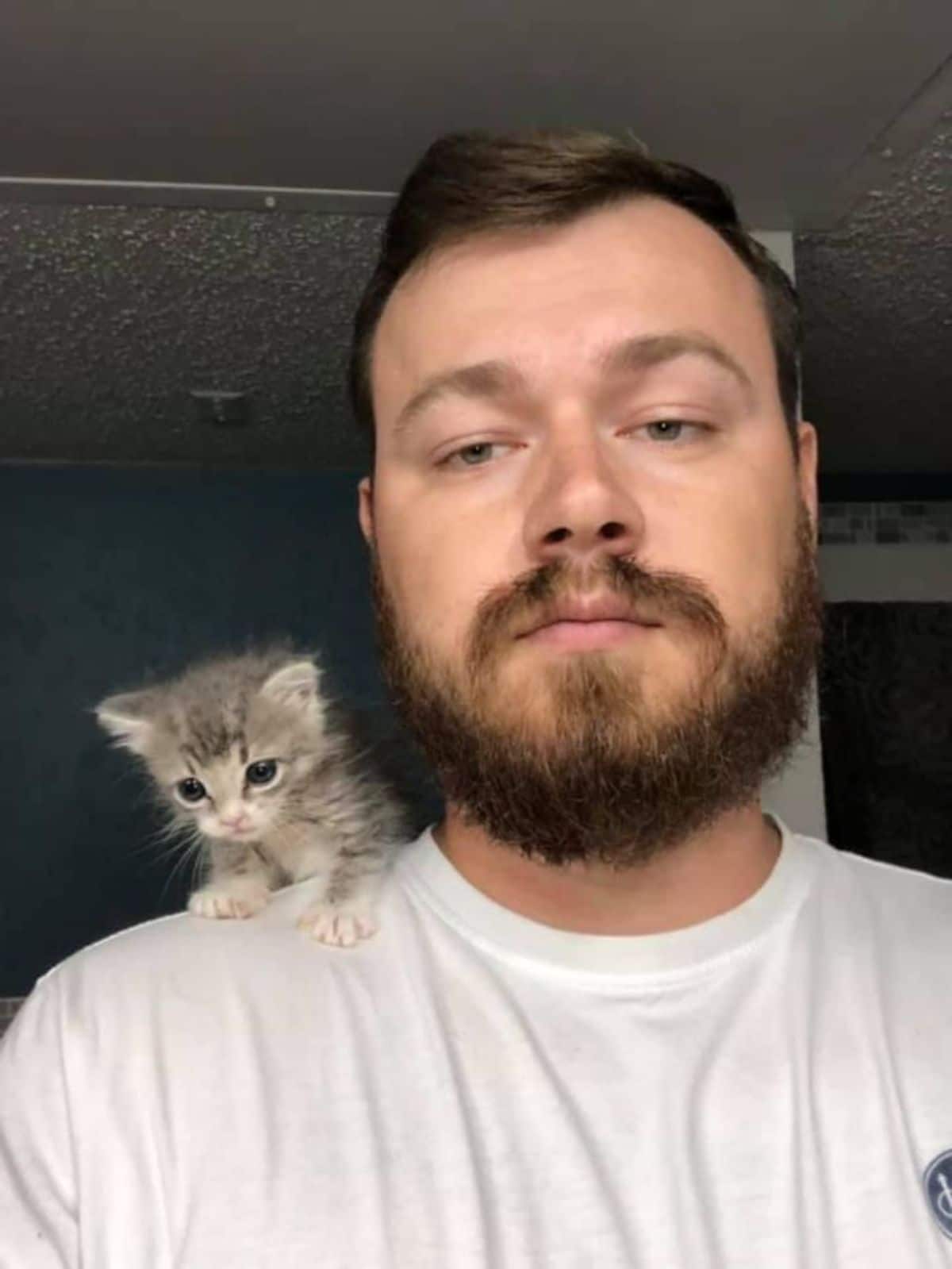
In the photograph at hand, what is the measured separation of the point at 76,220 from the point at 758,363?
100cm

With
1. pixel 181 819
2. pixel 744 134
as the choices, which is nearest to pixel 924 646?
pixel 744 134

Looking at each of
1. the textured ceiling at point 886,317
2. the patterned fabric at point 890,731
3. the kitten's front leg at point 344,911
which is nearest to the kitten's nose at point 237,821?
the kitten's front leg at point 344,911

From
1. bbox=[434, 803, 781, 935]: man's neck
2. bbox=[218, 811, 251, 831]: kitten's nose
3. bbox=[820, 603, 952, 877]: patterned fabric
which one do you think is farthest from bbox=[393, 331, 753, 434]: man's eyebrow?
bbox=[820, 603, 952, 877]: patterned fabric

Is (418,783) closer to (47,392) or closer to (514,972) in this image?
(514,972)

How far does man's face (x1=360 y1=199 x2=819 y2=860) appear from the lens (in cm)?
89

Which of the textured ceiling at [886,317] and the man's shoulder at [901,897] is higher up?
the textured ceiling at [886,317]

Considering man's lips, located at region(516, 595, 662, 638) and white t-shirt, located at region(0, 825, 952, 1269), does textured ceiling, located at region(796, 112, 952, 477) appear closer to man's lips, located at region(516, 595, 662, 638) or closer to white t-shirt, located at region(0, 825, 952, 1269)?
man's lips, located at region(516, 595, 662, 638)

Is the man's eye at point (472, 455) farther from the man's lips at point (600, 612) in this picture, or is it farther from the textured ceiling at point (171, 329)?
the textured ceiling at point (171, 329)

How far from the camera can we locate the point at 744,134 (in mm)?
1493

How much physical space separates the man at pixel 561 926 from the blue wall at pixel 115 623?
158cm

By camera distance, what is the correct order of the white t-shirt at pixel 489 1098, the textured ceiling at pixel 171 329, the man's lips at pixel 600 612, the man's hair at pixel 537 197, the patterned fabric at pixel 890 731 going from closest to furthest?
the white t-shirt at pixel 489 1098 → the man's lips at pixel 600 612 → the man's hair at pixel 537 197 → the textured ceiling at pixel 171 329 → the patterned fabric at pixel 890 731

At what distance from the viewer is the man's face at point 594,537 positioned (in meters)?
0.89

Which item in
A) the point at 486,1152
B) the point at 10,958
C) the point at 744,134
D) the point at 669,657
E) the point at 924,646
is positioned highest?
the point at 744,134

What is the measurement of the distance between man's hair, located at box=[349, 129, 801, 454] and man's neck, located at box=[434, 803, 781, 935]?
13.2 inches
